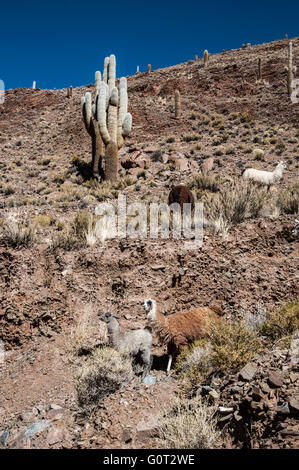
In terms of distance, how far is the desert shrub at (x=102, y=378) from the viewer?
4.46 metres

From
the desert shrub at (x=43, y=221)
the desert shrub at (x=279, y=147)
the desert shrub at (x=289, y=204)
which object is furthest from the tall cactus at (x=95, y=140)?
the desert shrub at (x=289, y=204)

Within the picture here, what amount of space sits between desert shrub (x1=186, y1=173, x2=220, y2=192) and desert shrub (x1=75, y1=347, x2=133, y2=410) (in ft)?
30.7

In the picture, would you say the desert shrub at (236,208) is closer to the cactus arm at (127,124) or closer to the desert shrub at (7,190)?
the cactus arm at (127,124)

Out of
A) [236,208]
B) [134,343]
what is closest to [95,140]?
[236,208]

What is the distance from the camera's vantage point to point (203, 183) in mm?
13109

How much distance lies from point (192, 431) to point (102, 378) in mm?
1896

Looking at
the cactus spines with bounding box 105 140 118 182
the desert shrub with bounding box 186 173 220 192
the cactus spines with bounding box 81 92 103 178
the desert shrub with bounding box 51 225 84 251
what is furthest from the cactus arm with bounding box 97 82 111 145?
the desert shrub with bounding box 51 225 84 251

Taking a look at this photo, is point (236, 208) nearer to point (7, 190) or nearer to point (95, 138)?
point (95, 138)

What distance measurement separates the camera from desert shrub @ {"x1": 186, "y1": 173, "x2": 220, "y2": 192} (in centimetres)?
1292

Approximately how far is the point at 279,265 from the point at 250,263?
23.9 inches

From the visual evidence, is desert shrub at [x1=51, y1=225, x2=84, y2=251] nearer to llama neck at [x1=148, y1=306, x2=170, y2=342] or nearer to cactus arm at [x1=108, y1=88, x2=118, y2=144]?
llama neck at [x1=148, y1=306, x2=170, y2=342]

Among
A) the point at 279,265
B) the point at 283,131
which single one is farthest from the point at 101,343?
the point at 283,131
